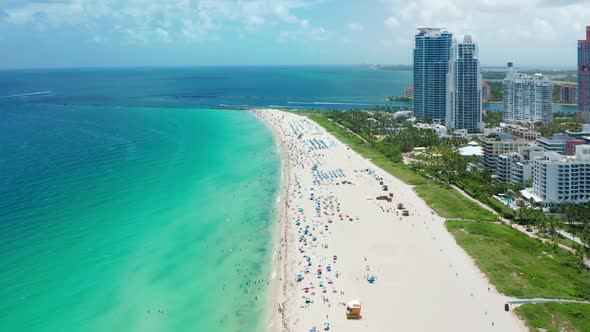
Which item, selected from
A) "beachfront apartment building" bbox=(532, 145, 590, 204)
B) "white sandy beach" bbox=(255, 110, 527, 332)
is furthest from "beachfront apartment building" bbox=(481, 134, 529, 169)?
"beachfront apartment building" bbox=(532, 145, 590, 204)

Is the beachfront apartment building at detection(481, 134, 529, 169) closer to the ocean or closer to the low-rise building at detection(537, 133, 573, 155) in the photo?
the low-rise building at detection(537, 133, 573, 155)

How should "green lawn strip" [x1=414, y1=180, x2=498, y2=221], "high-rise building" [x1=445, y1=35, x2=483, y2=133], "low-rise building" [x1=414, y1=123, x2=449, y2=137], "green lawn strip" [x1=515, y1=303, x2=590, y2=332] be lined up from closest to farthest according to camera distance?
1. "green lawn strip" [x1=515, y1=303, x2=590, y2=332]
2. "green lawn strip" [x1=414, y1=180, x2=498, y2=221]
3. "low-rise building" [x1=414, y1=123, x2=449, y2=137]
4. "high-rise building" [x1=445, y1=35, x2=483, y2=133]

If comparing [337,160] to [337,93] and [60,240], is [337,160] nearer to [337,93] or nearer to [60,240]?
[60,240]

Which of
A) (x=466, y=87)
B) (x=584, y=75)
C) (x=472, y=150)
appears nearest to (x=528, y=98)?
(x=584, y=75)

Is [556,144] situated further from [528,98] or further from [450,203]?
[528,98]

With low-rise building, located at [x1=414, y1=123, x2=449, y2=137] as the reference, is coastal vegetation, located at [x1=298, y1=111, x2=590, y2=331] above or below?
below

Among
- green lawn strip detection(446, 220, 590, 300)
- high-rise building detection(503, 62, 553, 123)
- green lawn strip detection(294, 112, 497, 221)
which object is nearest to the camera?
green lawn strip detection(446, 220, 590, 300)

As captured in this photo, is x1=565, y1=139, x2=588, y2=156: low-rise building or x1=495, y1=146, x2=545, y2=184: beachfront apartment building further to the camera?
x1=565, y1=139, x2=588, y2=156: low-rise building

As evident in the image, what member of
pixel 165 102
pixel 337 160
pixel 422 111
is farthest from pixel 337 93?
pixel 337 160
